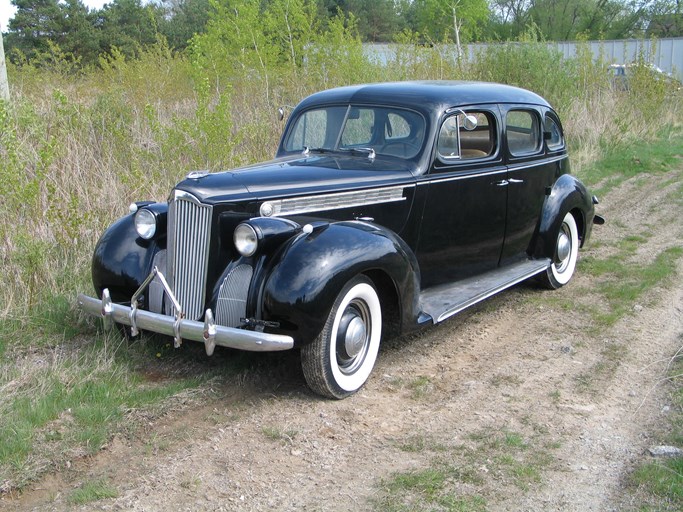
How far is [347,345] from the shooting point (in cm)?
418

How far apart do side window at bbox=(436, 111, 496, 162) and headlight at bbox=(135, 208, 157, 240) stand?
84.0 inches

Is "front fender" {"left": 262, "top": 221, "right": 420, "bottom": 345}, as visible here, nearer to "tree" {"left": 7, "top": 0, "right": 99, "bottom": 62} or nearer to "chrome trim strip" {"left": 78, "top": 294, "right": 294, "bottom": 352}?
"chrome trim strip" {"left": 78, "top": 294, "right": 294, "bottom": 352}

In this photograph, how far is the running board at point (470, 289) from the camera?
16.0ft

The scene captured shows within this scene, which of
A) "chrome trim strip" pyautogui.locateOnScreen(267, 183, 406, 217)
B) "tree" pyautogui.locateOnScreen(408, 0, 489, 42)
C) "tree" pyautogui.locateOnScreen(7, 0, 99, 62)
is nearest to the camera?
"chrome trim strip" pyautogui.locateOnScreen(267, 183, 406, 217)

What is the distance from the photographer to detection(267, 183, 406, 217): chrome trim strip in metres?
4.42

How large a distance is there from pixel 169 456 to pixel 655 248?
608 centimetres

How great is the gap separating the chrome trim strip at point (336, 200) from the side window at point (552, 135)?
2196 millimetres

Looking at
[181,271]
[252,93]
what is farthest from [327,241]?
[252,93]

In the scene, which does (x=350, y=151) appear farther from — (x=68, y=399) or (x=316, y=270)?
(x=68, y=399)

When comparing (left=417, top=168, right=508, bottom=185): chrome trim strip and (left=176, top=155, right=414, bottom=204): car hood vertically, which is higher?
(left=176, top=155, right=414, bottom=204): car hood

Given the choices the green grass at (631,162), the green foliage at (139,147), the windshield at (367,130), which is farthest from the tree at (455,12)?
the windshield at (367,130)

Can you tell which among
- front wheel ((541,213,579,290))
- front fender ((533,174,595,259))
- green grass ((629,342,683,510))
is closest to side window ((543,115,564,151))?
front fender ((533,174,595,259))

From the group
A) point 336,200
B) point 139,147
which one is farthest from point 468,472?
point 139,147

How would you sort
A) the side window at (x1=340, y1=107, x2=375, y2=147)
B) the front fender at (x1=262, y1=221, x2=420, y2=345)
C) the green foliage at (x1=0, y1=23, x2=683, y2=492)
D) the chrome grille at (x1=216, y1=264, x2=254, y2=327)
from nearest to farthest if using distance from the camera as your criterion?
1. the front fender at (x1=262, y1=221, x2=420, y2=345)
2. the green foliage at (x1=0, y1=23, x2=683, y2=492)
3. the chrome grille at (x1=216, y1=264, x2=254, y2=327)
4. the side window at (x1=340, y1=107, x2=375, y2=147)
